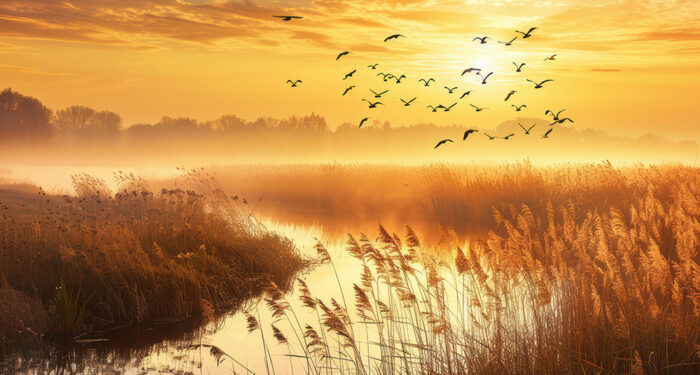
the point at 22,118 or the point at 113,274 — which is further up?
the point at 22,118

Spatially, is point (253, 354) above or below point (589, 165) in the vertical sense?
below

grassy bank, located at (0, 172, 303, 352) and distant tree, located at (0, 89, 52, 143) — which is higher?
distant tree, located at (0, 89, 52, 143)

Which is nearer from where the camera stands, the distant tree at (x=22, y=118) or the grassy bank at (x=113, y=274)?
the grassy bank at (x=113, y=274)

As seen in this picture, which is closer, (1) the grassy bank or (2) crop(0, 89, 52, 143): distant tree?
(1) the grassy bank

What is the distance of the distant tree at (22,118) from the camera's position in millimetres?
45844

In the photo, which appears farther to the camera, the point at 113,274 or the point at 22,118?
the point at 22,118

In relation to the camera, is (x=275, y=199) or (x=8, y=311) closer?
(x=8, y=311)

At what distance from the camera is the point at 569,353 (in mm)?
5406

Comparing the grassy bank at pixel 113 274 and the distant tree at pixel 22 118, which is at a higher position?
the distant tree at pixel 22 118

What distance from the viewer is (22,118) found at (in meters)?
46.9

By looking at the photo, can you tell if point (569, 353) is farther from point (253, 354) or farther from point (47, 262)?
point (47, 262)

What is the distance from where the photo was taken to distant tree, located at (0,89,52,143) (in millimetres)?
45844

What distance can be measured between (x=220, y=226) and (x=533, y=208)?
883 centimetres

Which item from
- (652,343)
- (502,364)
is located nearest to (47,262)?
(502,364)
